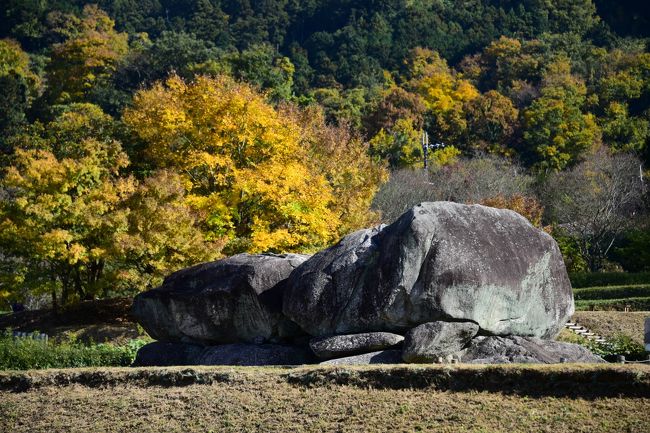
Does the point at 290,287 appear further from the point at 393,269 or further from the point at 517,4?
the point at 517,4

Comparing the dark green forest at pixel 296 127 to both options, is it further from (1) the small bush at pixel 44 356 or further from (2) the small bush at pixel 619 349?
(2) the small bush at pixel 619 349

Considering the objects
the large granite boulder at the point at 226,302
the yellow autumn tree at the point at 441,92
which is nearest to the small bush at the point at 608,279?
the large granite boulder at the point at 226,302

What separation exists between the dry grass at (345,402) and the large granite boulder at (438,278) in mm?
3370

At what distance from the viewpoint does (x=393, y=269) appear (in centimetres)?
2292

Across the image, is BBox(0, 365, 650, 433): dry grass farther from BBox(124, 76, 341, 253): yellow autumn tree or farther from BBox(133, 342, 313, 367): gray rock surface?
BBox(124, 76, 341, 253): yellow autumn tree

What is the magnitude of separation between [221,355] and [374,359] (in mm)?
4409

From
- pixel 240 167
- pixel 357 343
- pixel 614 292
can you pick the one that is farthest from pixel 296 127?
pixel 357 343

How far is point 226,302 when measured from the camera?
25109 mm

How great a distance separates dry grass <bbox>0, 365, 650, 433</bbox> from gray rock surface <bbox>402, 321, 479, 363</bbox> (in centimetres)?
273

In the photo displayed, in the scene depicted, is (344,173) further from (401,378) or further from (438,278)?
(401,378)

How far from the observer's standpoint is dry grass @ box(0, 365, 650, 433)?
57.4ft

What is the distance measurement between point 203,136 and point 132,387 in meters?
15.7

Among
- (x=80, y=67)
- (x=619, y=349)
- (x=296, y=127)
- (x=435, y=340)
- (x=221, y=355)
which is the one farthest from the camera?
(x=80, y=67)

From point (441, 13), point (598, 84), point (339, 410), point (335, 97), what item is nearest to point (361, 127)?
point (335, 97)
